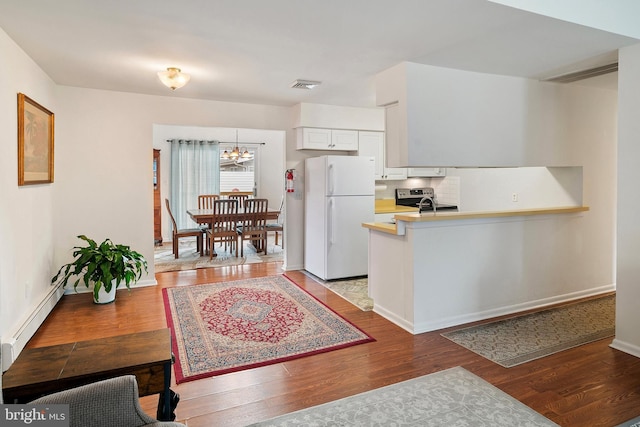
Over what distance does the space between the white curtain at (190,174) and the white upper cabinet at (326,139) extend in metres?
3.49

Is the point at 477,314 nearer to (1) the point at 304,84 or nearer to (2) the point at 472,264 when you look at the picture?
(2) the point at 472,264

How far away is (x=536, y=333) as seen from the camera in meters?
3.22

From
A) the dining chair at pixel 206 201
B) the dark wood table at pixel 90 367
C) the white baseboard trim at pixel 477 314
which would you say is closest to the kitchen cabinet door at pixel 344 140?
the white baseboard trim at pixel 477 314

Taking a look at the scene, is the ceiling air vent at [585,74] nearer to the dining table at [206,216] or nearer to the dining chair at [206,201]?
the dining table at [206,216]

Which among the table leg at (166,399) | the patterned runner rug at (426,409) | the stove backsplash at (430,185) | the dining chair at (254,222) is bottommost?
the patterned runner rug at (426,409)

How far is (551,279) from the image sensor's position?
156 inches

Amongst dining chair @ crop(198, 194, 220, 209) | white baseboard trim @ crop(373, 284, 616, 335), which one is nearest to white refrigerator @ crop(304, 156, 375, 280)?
white baseboard trim @ crop(373, 284, 616, 335)

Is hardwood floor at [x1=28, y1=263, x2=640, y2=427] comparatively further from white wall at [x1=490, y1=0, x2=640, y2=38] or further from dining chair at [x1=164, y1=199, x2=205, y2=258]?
dining chair at [x1=164, y1=199, x2=205, y2=258]

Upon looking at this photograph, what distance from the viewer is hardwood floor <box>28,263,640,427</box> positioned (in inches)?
85.4

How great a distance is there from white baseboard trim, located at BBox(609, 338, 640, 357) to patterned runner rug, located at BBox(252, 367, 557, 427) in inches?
51.4

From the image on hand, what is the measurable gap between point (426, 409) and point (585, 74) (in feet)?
10.9

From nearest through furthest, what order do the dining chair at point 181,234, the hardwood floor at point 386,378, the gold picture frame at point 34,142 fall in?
1. the hardwood floor at point 386,378
2. the gold picture frame at point 34,142
3. the dining chair at point 181,234

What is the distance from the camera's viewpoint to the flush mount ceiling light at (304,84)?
397 cm

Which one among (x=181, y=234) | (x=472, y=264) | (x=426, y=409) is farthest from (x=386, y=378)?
(x=181, y=234)
